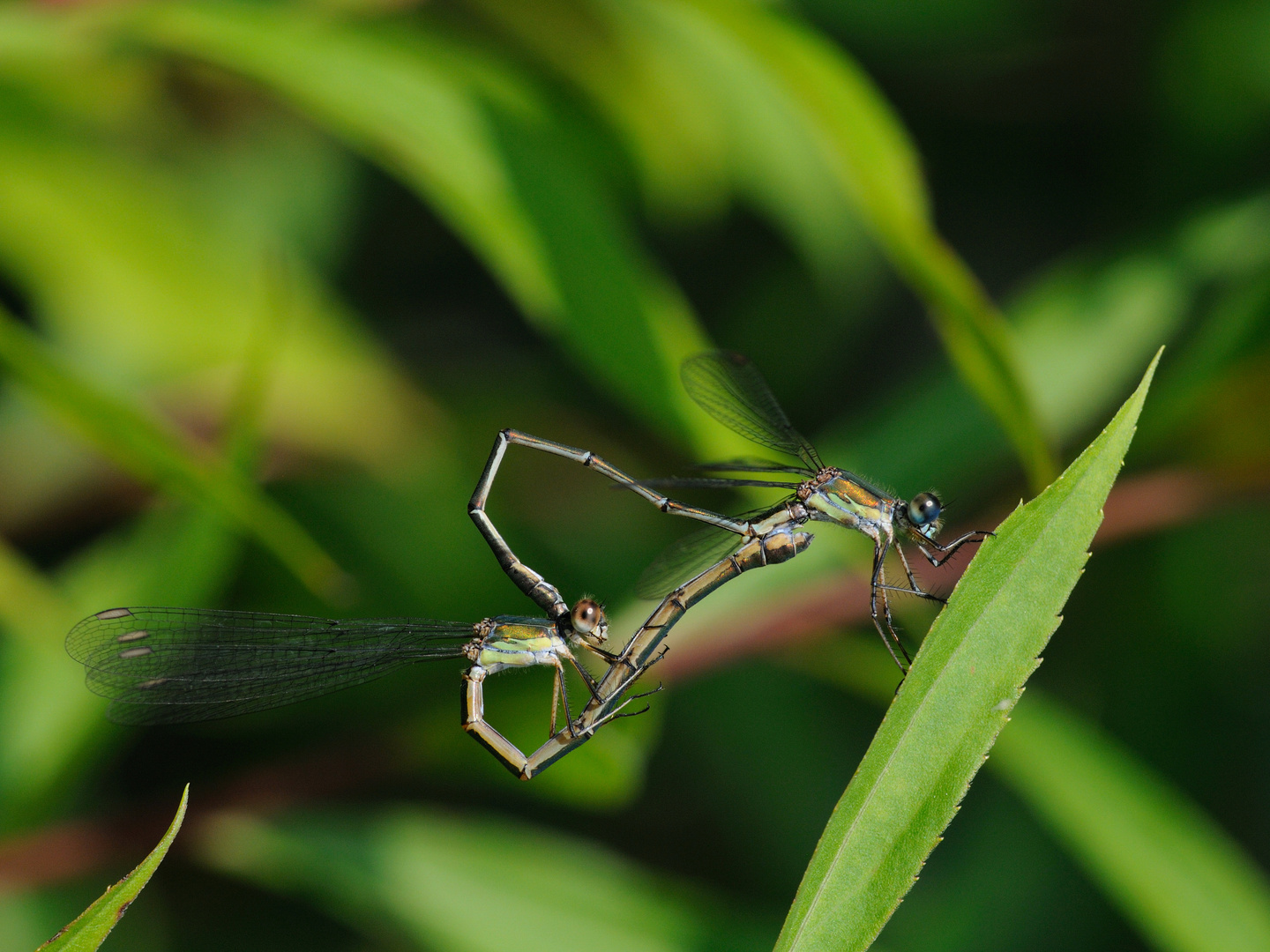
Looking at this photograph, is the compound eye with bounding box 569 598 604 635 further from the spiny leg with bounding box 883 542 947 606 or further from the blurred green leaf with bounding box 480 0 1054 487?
the blurred green leaf with bounding box 480 0 1054 487

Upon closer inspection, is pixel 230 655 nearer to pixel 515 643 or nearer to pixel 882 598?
pixel 515 643

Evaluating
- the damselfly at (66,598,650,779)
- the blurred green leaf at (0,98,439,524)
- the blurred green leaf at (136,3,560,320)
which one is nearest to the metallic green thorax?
the damselfly at (66,598,650,779)

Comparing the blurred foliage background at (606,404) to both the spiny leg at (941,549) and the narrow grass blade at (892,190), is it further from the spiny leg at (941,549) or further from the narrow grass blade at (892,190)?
the spiny leg at (941,549)

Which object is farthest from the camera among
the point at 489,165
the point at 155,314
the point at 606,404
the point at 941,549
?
the point at 606,404

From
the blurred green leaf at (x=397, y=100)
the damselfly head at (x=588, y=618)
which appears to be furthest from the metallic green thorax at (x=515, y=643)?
the blurred green leaf at (x=397, y=100)

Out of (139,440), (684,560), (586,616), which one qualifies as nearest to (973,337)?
(684,560)

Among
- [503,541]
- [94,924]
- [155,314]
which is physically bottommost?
[94,924]

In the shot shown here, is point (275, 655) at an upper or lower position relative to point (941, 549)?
lower
